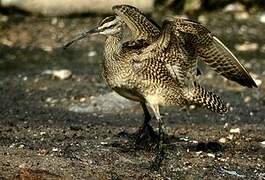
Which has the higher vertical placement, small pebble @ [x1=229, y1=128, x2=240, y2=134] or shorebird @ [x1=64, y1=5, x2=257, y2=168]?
shorebird @ [x1=64, y1=5, x2=257, y2=168]

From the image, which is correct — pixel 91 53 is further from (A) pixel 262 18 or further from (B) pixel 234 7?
(A) pixel 262 18

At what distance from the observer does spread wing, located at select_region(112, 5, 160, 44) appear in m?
7.20

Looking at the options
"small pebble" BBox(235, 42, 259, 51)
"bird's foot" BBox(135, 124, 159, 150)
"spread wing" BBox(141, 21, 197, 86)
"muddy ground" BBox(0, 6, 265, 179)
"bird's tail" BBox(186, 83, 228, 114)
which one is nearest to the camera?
"muddy ground" BBox(0, 6, 265, 179)

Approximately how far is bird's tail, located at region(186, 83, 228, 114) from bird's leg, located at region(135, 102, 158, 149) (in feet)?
1.47

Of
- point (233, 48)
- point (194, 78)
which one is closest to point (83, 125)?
point (194, 78)

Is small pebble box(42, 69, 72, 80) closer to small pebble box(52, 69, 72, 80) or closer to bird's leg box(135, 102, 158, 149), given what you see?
small pebble box(52, 69, 72, 80)

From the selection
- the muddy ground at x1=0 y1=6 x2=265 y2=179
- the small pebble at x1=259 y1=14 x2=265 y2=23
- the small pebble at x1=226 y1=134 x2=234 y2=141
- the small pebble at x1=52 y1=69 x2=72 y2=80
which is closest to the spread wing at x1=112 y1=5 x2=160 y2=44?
the muddy ground at x1=0 y1=6 x2=265 y2=179

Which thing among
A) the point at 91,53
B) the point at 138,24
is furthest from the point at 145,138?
the point at 91,53

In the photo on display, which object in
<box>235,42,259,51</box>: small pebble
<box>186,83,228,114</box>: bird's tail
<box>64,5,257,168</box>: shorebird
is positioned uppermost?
<box>64,5,257,168</box>: shorebird

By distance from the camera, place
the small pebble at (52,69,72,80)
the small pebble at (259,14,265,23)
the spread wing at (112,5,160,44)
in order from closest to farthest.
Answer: the spread wing at (112,5,160,44)
the small pebble at (52,69,72,80)
the small pebble at (259,14,265,23)

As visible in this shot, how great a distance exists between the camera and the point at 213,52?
7.61 meters

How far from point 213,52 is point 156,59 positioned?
685 millimetres

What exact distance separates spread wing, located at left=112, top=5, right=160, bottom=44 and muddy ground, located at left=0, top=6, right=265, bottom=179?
1.02m

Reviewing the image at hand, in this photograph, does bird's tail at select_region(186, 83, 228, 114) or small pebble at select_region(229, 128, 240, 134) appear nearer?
bird's tail at select_region(186, 83, 228, 114)
